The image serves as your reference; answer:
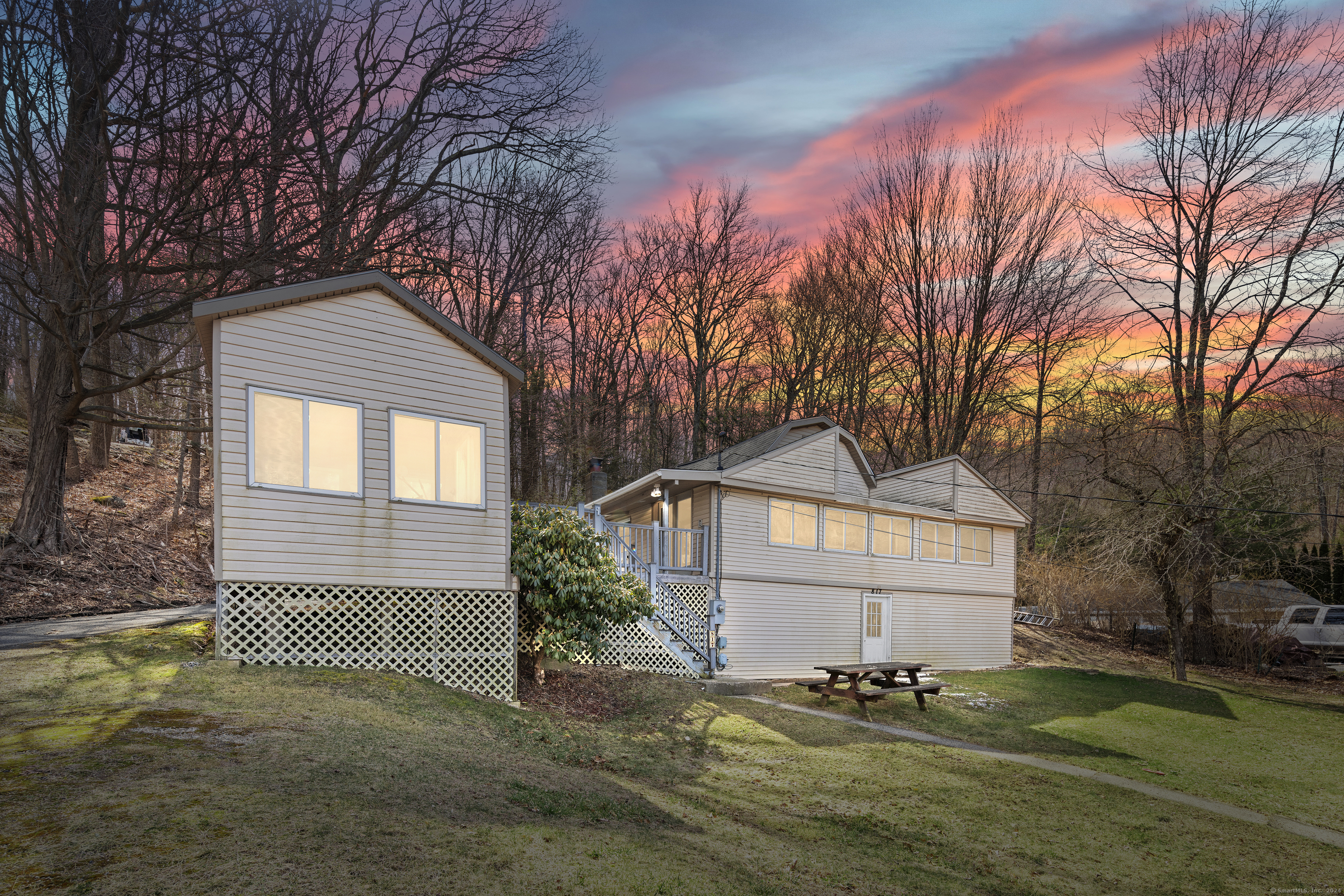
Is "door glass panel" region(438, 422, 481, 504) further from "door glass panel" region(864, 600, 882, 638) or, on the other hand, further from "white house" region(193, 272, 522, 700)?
"door glass panel" region(864, 600, 882, 638)

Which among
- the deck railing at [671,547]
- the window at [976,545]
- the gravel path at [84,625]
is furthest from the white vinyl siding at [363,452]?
the window at [976,545]

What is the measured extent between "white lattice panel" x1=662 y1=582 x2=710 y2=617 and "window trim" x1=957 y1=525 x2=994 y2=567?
9.95m

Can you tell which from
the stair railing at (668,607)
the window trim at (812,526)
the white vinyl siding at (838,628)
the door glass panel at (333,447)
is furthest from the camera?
the window trim at (812,526)

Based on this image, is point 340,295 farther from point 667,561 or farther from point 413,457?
point 667,561

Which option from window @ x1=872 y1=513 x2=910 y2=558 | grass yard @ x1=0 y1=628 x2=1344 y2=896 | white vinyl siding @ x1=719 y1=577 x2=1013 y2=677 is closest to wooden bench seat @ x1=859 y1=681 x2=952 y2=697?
grass yard @ x1=0 y1=628 x2=1344 y2=896

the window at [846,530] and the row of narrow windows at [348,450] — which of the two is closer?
the row of narrow windows at [348,450]

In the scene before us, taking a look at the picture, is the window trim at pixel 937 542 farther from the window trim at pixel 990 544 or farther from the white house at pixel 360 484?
the white house at pixel 360 484

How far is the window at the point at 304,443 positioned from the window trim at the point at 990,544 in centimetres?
1898

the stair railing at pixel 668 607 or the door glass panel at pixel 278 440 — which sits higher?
the door glass panel at pixel 278 440

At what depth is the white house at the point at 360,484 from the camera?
994cm

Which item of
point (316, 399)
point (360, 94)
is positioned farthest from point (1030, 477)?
point (316, 399)

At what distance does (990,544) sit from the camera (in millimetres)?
25203

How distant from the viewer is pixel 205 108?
13477 mm

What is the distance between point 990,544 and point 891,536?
4850 mm
